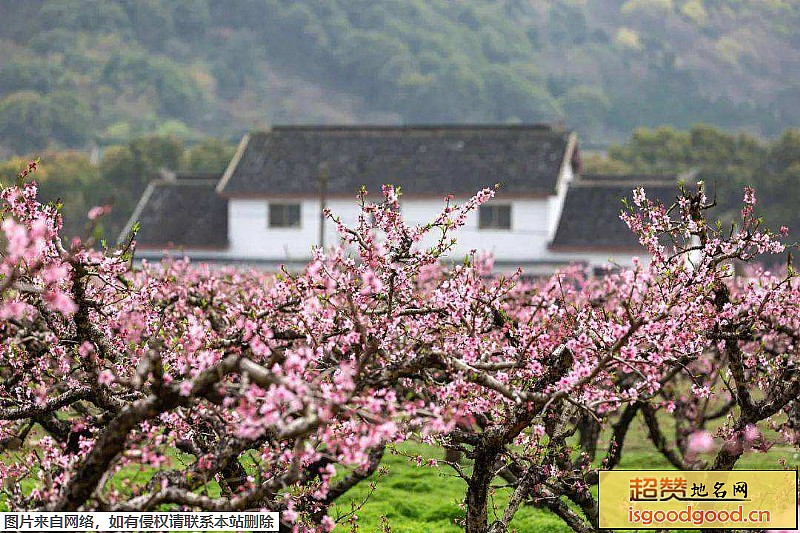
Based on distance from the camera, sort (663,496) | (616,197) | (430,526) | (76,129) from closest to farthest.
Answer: (663,496) < (430,526) < (616,197) < (76,129)

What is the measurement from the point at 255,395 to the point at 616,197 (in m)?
48.9

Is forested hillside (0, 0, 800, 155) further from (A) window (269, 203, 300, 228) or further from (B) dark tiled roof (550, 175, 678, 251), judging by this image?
(B) dark tiled roof (550, 175, 678, 251)

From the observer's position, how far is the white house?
54250 millimetres

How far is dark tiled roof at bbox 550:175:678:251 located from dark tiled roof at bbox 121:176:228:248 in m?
16.8

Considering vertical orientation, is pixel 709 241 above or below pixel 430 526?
above

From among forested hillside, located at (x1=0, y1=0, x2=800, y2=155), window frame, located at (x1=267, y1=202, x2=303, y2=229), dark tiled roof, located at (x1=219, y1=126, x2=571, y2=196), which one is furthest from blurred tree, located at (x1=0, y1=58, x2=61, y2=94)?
window frame, located at (x1=267, y1=202, x2=303, y2=229)

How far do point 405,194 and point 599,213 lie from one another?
30.2 feet

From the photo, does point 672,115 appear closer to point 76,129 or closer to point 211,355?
point 76,129

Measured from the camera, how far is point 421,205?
56.0 metres

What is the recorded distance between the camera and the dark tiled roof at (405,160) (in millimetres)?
55781

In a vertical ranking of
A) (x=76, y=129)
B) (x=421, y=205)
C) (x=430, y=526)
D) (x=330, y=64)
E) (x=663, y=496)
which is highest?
(x=330, y=64)

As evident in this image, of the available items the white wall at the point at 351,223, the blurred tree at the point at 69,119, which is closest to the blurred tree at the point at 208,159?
the white wall at the point at 351,223

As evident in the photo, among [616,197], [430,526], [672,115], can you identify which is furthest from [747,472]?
[672,115]

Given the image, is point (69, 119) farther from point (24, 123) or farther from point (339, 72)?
point (339, 72)
